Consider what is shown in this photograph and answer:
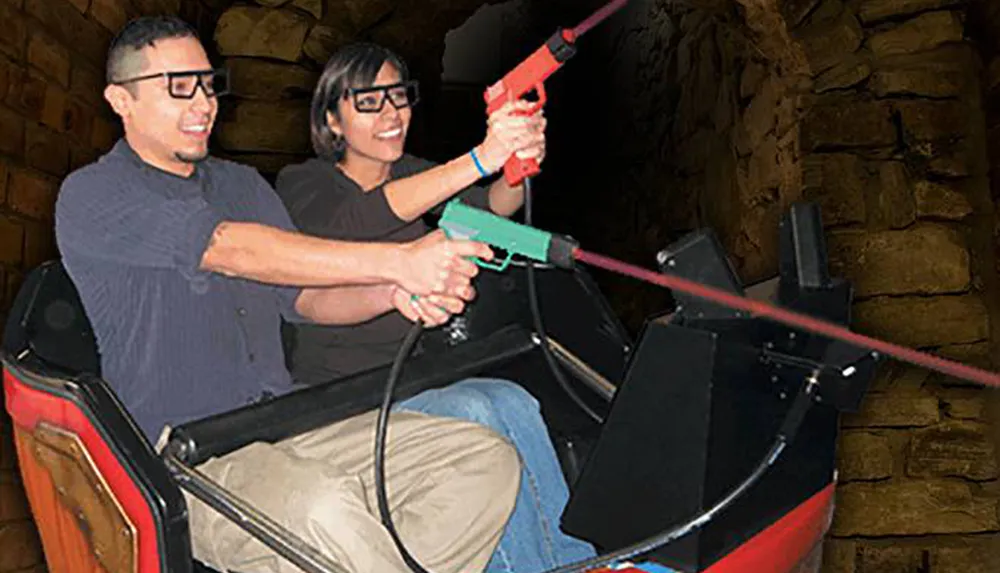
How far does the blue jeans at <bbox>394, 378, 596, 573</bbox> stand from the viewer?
1.28m

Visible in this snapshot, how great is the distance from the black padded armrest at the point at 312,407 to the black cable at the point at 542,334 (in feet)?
0.37

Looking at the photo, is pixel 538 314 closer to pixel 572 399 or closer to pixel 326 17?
pixel 572 399

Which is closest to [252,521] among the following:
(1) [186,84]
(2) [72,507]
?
(2) [72,507]

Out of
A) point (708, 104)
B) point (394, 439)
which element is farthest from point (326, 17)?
point (394, 439)

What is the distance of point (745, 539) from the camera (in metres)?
1.05

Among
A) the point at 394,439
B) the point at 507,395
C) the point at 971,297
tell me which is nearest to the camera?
the point at 394,439

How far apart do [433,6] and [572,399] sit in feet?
7.37

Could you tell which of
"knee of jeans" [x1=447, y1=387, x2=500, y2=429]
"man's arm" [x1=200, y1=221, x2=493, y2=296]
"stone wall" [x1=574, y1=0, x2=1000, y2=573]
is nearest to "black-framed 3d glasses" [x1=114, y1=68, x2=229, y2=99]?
"man's arm" [x1=200, y1=221, x2=493, y2=296]

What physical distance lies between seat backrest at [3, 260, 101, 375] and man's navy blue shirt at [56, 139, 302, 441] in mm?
41

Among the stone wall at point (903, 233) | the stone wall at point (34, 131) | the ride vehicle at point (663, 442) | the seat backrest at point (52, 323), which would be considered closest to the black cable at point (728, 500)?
the ride vehicle at point (663, 442)

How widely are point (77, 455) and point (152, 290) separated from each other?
26 centimetres

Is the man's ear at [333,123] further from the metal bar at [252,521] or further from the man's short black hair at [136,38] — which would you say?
the metal bar at [252,521]

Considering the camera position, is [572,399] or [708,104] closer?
[572,399]

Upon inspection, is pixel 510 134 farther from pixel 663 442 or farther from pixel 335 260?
pixel 663 442
